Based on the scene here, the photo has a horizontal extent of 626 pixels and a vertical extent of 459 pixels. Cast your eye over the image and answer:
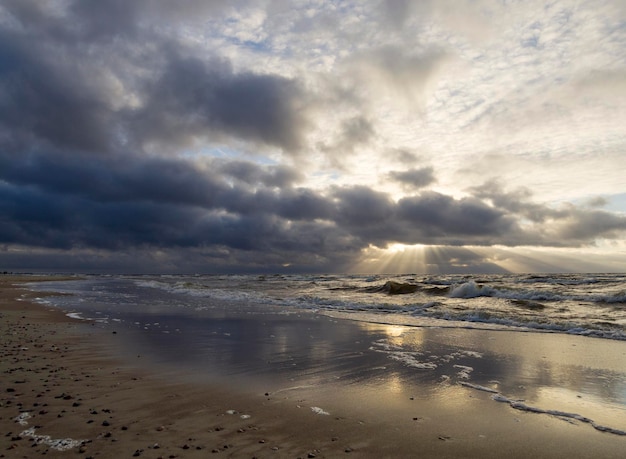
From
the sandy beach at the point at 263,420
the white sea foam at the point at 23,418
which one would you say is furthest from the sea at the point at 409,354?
the white sea foam at the point at 23,418

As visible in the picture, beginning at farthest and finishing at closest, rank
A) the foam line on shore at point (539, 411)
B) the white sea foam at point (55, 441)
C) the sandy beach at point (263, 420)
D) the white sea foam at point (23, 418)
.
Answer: the foam line on shore at point (539, 411)
the white sea foam at point (23, 418)
the sandy beach at point (263, 420)
the white sea foam at point (55, 441)

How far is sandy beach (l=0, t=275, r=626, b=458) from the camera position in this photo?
4.80 m

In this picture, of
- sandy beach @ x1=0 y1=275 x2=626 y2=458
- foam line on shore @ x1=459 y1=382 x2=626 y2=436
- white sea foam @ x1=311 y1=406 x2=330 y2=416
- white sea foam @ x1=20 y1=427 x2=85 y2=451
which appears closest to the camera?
white sea foam @ x1=20 y1=427 x2=85 y2=451

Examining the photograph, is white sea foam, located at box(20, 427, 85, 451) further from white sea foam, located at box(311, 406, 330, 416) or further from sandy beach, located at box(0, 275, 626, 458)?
white sea foam, located at box(311, 406, 330, 416)

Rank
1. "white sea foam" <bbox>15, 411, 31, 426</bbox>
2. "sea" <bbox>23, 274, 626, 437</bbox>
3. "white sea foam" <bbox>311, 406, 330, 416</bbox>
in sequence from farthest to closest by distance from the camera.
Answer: "sea" <bbox>23, 274, 626, 437</bbox>, "white sea foam" <bbox>311, 406, 330, 416</bbox>, "white sea foam" <bbox>15, 411, 31, 426</bbox>

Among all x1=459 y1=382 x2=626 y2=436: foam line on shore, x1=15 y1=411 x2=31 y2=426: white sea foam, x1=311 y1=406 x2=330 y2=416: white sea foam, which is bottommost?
x1=15 y1=411 x2=31 y2=426: white sea foam

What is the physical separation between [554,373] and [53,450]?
9.72 m

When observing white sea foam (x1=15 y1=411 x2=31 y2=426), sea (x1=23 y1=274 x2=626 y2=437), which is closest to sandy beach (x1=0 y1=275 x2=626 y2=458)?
white sea foam (x1=15 y1=411 x2=31 y2=426)

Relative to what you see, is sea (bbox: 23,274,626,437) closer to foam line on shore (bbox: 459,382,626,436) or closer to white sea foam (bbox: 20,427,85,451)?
foam line on shore (bbox: 459,382,626,436)

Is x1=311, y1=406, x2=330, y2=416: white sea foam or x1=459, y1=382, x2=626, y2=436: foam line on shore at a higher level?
x1=459, y1=382, x2=626, y2=436: foam line on shore

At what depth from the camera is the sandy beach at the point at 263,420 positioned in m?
4.80

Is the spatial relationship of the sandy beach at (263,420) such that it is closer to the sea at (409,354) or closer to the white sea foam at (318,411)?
the white sea foam at (318,411)

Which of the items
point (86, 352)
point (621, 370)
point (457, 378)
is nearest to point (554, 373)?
point (621, 370)

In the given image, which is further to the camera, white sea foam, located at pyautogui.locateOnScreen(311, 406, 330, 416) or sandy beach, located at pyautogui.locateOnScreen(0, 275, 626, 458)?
white sea foam, located at pyautogui.locateOnScreen(311, 406, 330, 416)
